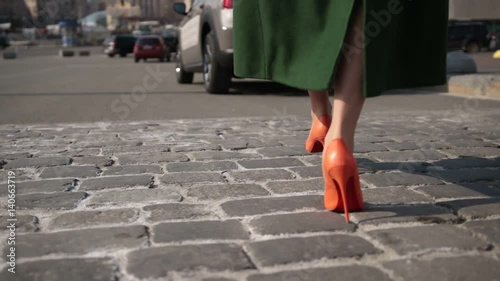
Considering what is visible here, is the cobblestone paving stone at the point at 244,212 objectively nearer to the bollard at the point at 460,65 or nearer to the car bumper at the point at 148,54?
the bollard at the point at 460,65

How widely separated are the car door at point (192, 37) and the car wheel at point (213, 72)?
1.22ft

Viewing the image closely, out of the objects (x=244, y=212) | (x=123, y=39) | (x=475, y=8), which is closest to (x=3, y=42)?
(x=123, y=39)

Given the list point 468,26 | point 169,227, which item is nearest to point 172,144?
point 169,227

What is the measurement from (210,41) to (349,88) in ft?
18.9

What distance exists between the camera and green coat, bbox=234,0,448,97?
7.06 feet

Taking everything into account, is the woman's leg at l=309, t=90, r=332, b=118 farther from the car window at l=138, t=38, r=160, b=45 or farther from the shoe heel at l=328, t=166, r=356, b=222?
the car window at l=138, t=38, r=160, b=45

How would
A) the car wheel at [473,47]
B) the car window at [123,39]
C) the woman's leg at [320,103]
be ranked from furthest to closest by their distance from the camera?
the car window at [123,39] < the car wheel at [473,47] < the woman's leg at [320,103]

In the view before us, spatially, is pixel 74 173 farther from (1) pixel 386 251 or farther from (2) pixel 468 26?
(2) pixel 468 26

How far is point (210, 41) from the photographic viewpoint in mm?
7820

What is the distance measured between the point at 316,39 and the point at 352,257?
35.3 inches

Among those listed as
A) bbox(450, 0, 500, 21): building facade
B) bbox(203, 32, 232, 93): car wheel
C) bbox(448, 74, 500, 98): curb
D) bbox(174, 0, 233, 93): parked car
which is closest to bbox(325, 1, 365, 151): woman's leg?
bbox(450, 0, 500, 21): building facade

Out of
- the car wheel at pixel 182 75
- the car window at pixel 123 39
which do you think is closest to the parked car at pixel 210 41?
the car wheel at pixel 182 75

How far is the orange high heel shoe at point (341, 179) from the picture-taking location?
7.30ft

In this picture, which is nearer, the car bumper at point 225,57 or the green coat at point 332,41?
the green coat at point 332,41
